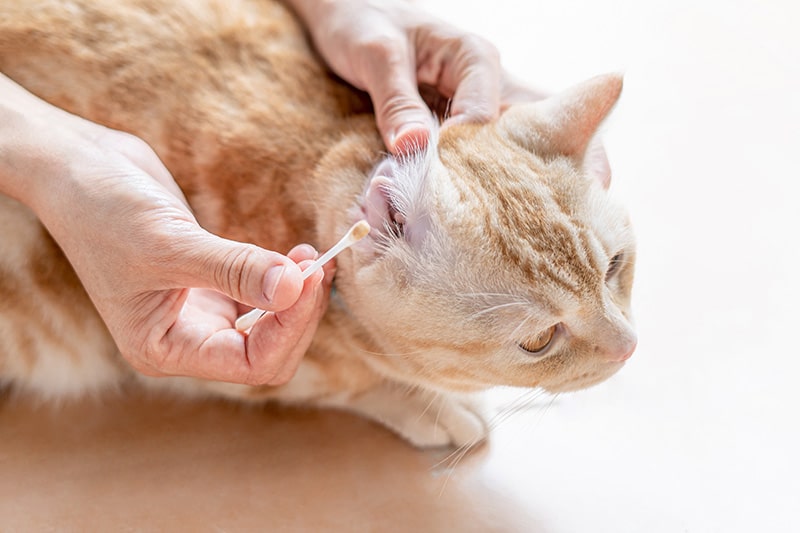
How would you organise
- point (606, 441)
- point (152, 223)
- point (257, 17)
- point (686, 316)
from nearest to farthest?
point (152, 223), point (257, 17), point (606, 441), point (686, 316)

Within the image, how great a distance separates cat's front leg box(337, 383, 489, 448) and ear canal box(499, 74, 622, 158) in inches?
23.2

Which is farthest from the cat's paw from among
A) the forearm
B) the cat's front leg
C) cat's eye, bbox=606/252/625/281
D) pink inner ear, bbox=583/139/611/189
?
the forearm

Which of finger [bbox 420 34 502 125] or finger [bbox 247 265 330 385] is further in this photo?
finger [bbox 420 34 502 125]

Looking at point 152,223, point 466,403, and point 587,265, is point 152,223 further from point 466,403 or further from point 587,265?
point 466,403

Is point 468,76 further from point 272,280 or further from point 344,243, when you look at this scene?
point 272,280

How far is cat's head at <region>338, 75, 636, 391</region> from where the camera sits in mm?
1174

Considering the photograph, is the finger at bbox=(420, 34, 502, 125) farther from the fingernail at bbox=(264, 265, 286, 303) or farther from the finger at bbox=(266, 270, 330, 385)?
the fingernail at bbox=(264, 265, 286, 303)

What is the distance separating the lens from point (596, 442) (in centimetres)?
162

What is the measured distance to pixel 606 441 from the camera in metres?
1.62

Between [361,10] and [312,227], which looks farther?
[361,10]

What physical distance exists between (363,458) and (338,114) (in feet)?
2.43

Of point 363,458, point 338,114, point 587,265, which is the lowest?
point 363,458

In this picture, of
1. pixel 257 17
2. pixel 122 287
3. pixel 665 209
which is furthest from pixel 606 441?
pixel 257 17

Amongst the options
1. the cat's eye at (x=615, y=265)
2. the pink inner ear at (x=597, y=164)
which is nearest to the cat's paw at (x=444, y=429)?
the cat's eye at (x=615, y=265)
